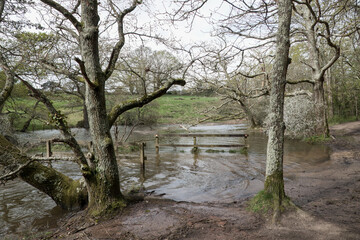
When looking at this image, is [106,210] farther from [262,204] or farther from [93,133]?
[262,204]

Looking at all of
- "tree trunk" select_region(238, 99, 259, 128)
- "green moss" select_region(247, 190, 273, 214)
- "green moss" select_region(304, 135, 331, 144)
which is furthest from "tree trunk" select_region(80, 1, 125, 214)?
"tree trunk" select_region(238, 99, 259, 128)

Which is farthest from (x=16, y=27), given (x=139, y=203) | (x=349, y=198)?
(x=349, y=198)

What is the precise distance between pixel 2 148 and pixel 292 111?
13603 mm

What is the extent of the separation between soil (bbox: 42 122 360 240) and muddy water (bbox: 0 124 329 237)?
3.70 ft

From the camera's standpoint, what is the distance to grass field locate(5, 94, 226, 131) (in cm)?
1677

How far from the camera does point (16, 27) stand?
899 centimetres

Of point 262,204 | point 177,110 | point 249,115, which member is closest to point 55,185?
point 262,204

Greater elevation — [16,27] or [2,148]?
[16,27]

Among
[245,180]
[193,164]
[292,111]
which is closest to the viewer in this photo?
[245,180]

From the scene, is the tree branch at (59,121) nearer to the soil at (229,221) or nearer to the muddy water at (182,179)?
the muddy water at (182,179)

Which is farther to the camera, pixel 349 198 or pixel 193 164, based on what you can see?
pixel 193 164

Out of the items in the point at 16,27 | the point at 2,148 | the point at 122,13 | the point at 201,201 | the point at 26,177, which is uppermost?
the point at 16,27

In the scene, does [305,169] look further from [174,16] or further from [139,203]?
[174,16]

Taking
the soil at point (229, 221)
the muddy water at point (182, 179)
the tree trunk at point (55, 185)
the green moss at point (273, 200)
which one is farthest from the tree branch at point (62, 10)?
the green moss at point (273, 200)
